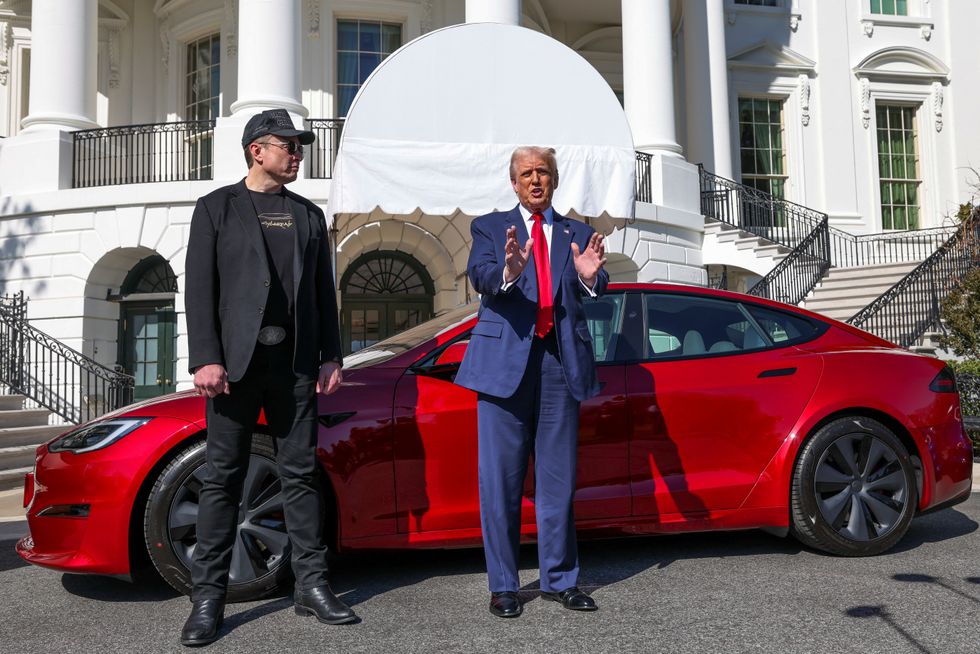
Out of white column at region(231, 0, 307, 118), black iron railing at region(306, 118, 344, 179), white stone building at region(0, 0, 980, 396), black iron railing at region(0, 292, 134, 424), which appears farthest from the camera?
black iron railing at region(306, 118, 344, 179)

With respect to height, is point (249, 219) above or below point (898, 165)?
below

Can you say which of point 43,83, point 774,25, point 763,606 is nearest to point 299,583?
point 763,606

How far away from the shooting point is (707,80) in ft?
66.0

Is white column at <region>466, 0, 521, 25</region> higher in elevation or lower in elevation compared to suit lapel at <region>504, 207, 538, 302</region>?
higher

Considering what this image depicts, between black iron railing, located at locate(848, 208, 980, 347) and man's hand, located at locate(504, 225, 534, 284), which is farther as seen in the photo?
black iron railing, located at locate(848, 208, 980, 347)

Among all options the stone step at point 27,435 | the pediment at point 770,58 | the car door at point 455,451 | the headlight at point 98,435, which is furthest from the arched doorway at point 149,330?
the pediment at point 770,58

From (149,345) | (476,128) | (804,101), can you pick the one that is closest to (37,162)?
(149,345)

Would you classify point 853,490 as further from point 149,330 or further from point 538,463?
point 149,330

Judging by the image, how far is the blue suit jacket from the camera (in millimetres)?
3777

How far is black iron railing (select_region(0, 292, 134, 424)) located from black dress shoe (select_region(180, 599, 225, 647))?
8.85 meters

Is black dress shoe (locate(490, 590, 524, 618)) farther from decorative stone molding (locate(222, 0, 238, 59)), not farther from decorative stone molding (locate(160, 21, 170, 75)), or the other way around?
decorative stone molding (locate(160, 21, 170, 75))

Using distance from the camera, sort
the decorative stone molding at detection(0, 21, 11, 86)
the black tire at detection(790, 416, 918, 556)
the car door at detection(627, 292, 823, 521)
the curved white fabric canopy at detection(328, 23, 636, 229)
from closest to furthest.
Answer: the car door at detection(627, 292, 823, 521) → the black tire at detection(790, 416, 918, 556) → the curved white fabric canopy at detection(328, 23, 636, 229) → the decorative stone molding at detection(0, 21, 11, 86)

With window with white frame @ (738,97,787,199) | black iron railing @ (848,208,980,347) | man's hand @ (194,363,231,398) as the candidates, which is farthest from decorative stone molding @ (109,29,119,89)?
man's hand @ (194,363,231,398)

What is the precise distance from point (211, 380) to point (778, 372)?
114 inches
